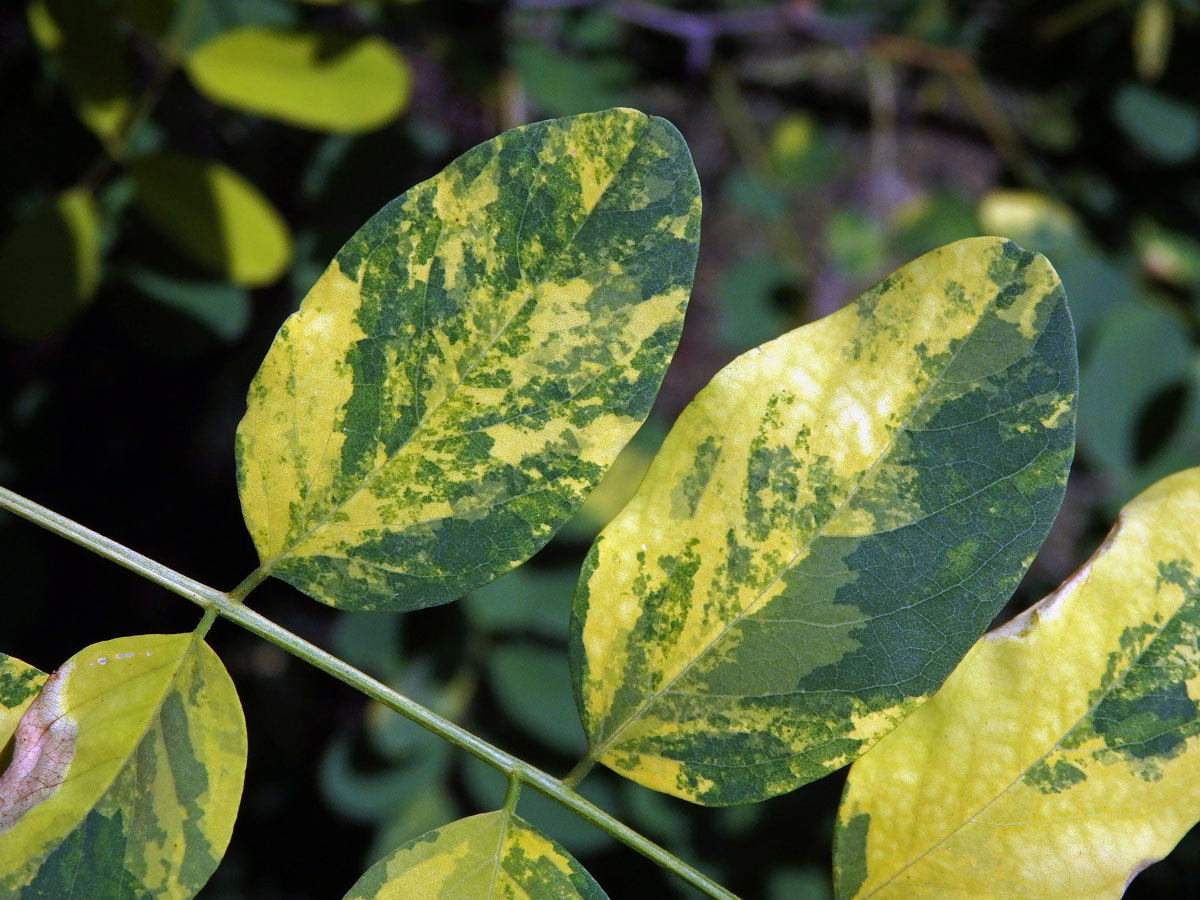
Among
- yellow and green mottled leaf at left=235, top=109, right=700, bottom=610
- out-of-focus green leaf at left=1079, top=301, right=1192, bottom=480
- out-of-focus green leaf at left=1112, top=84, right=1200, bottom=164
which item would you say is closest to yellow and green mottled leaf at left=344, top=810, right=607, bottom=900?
yellow and green mottled leaf at left=235, top=109, right=700, bottom=610

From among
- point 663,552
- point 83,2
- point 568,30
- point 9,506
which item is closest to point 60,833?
point 9,506

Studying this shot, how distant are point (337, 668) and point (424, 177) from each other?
1154 millimetres

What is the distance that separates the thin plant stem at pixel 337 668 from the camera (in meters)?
0.54

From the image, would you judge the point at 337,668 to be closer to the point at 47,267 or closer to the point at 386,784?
the point at 47,267

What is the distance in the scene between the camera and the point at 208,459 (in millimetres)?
1738

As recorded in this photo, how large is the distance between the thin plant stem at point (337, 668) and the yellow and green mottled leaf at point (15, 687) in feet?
0.25

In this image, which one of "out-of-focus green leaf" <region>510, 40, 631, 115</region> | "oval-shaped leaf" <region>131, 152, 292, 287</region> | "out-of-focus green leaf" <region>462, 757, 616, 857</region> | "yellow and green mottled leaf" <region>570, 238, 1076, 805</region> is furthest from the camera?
"out-of-focus green leaf" <region>510, 40, 631, 115</region>

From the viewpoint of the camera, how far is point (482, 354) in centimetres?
54

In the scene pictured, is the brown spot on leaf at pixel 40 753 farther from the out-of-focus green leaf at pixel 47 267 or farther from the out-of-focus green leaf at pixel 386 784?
the out-of-focus green leaf at pixel 386 784

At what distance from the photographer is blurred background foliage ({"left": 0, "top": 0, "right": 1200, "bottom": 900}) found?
1.07 metres

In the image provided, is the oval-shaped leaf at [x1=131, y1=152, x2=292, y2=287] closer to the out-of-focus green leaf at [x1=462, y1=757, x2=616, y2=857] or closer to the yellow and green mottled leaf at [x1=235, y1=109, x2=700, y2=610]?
the yellow and green mottled leaf at [x1=235, y1=109, x2=700, y2=610]

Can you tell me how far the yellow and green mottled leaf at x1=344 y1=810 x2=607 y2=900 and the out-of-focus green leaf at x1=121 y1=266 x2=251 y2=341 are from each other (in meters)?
0.90

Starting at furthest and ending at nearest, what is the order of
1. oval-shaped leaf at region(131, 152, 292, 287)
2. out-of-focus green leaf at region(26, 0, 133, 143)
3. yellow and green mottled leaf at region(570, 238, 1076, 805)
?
oval-shaped leaf at region(131, 152, 292, 287)
out-of-focus green leaf at region(26, 0, 133, 143)
yellow and green mottled leaf at region(570, 238, 1076, 805)

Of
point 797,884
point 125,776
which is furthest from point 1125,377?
point 125,776
